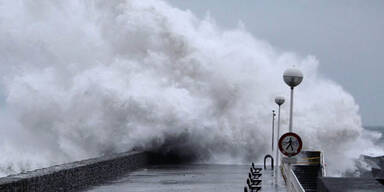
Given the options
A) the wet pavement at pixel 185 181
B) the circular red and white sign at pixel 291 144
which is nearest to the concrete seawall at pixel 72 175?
the wet pavement at pixel 185 181

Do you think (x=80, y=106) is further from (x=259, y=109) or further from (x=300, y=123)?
(x=300, y=123)

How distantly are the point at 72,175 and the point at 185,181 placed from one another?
18.6 feet

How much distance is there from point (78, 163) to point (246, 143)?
20.5 metres

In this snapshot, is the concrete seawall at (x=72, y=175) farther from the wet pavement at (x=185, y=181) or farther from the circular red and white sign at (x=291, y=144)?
the circular red and white sign at (x=291, y=144)

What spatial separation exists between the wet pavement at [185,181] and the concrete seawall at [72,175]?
34cm

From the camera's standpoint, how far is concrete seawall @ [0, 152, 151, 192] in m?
15.7

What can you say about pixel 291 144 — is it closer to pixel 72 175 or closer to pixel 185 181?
pixel 72 175

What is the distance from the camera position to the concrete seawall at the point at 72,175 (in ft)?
51.6

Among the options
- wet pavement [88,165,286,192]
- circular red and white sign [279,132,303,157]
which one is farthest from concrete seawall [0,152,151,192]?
circular red and white sign [279,132,303,157]

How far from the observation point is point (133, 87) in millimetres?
36250

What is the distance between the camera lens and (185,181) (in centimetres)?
2492

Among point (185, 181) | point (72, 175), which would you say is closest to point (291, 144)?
point (72, 175)

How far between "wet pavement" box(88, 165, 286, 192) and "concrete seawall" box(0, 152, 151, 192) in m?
0.34

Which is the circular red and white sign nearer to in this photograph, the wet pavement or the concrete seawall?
the wet pavement
